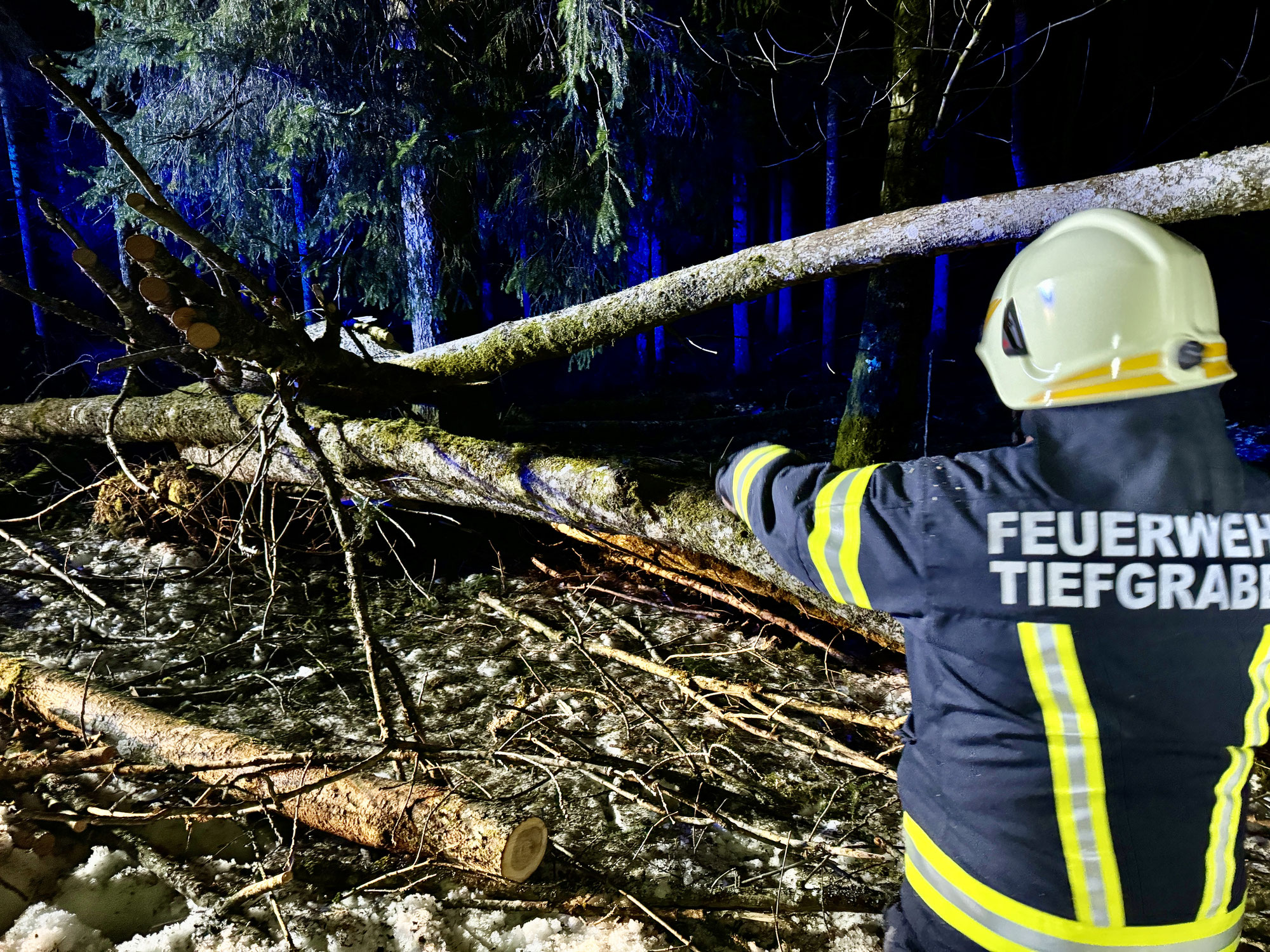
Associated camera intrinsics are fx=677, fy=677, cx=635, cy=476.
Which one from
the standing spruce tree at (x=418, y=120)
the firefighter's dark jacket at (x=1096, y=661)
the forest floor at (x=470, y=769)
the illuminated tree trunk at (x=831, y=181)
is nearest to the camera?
the firefighter's dark jacket at (x=1096, y=661)

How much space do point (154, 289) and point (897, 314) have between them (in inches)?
224

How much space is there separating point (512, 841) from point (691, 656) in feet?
5.91

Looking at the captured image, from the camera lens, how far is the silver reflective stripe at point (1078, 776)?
125cm

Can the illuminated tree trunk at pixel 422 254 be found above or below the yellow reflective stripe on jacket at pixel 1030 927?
above

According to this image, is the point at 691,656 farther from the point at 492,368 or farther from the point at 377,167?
the point at 377,167

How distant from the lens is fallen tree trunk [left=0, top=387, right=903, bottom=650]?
10.0 ft

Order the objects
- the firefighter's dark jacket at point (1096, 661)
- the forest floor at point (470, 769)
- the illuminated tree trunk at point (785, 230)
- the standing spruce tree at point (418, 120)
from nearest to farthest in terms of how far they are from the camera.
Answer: the firefighter's dark jacket at point (1096, 661), the forest floor at point (470, 769), the standing spruce tree at point (418, 120), the illuminated tree trunk at point (785, 230)

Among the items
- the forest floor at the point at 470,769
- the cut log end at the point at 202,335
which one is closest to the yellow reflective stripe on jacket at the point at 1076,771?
the forest floor at the point at 470,769

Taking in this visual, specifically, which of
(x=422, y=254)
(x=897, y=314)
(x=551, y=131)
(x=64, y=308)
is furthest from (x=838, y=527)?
(x=422, y=254)

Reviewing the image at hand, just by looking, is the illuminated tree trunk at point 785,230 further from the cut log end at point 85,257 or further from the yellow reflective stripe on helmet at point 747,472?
the yellow reflective stripe on helmet at point 747,472

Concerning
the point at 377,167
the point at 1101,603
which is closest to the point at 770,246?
the point at 1101,603

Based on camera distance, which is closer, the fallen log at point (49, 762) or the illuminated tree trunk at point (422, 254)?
the fallen log at point (49, 762)

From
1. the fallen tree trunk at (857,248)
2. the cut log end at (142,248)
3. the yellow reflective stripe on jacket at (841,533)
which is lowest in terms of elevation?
the yellow reflective stripe on jacket at (841,533)

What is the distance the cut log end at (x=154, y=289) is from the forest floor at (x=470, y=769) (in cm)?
149
